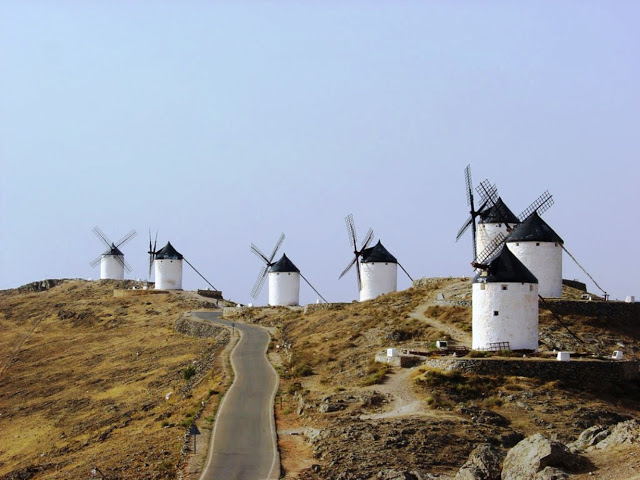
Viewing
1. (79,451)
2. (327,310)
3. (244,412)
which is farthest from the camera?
(327,310)

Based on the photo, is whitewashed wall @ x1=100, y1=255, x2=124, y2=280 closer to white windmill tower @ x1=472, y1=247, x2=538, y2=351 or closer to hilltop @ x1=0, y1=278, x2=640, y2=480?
hilltop @ x1=0, y1=278, x2=640, y2=480

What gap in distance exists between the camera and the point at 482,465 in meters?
26.0

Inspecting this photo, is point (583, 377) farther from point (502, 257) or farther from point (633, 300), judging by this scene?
point (633, 300)

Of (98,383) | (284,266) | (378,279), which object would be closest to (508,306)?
(378,279)

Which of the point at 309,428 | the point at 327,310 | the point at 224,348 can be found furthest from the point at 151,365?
the point at 309,428

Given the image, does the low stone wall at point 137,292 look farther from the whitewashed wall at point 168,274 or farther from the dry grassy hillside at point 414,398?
the dry grassy hillside at point 414,398

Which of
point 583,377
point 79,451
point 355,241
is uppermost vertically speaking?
point 355,241

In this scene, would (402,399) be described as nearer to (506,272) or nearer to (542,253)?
(506,272)

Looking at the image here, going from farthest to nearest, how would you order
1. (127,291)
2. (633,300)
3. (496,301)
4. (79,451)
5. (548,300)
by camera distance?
(127,291)
(633,300)
(548,300)
(496,301)
(79,451)

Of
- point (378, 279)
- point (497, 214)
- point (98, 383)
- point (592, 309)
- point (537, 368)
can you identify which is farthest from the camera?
point (378, 279)

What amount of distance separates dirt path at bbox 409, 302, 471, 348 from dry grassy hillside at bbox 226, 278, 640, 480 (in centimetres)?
6

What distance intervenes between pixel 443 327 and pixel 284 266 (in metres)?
27.6

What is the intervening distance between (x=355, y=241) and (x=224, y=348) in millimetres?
19030

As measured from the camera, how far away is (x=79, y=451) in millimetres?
37906
